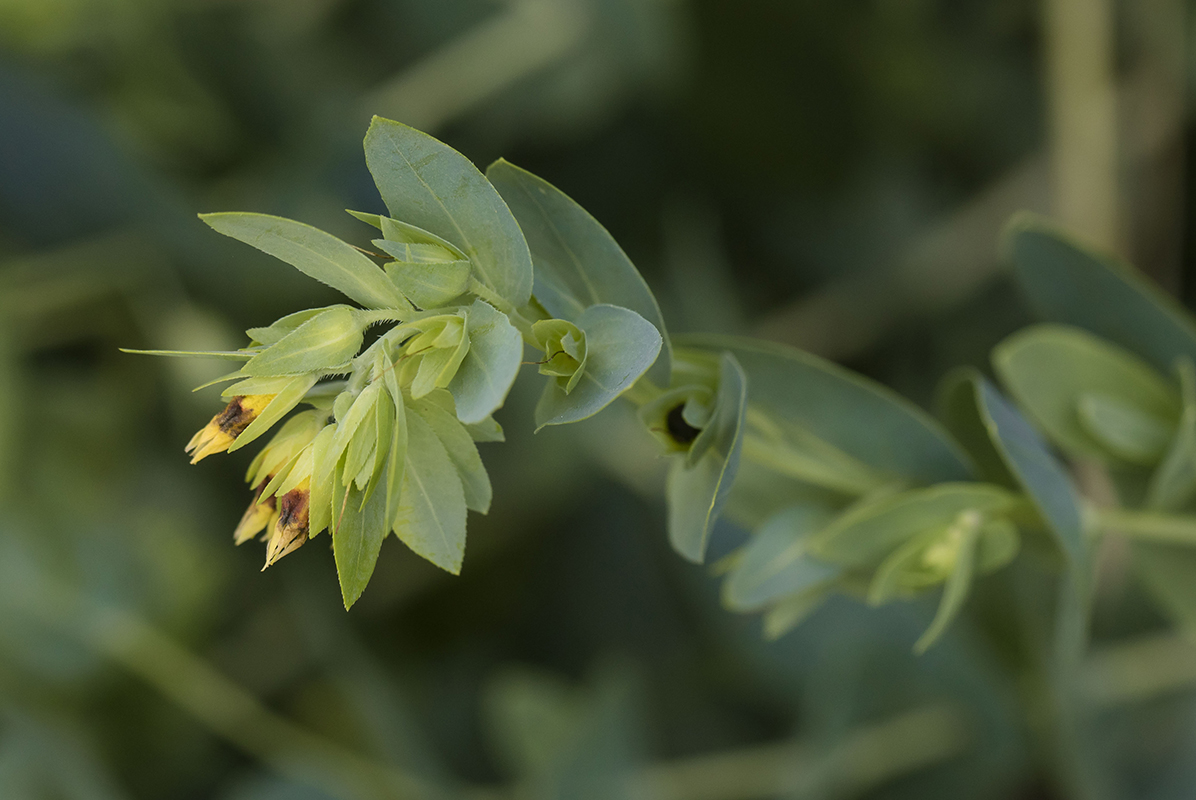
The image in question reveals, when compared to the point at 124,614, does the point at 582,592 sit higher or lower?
lower

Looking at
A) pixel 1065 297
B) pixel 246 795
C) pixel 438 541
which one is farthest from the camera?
pixel 246 795

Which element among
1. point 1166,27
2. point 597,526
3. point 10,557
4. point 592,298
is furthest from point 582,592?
point 1166,27

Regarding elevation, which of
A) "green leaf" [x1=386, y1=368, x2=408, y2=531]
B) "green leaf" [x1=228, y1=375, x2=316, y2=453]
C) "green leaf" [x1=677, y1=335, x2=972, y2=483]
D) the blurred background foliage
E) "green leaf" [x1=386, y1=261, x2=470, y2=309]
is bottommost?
the blurred background foliage

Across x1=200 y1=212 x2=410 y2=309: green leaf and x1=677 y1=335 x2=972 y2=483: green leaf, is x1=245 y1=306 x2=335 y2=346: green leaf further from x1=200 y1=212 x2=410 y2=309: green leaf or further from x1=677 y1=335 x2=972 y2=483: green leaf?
x1=677 y1=335 x2=972 y2=483: green leaf

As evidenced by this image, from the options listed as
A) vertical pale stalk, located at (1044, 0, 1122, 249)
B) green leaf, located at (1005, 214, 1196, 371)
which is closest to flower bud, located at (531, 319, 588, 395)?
green leaf, located at (1005, 214, 1196, 371)

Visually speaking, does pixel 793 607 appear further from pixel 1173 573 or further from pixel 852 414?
pixel 1173 573

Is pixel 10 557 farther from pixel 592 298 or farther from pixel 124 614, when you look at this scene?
pixel 592 298
